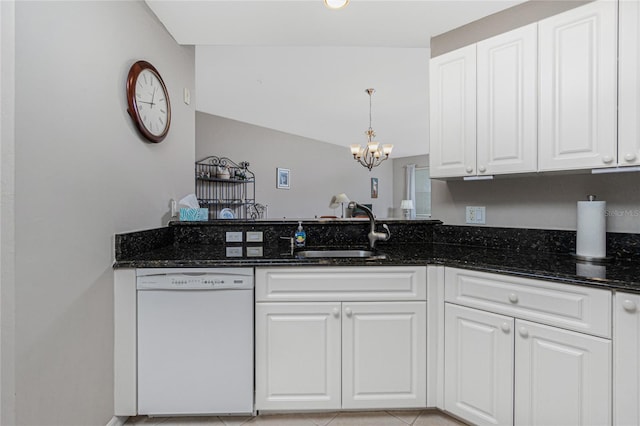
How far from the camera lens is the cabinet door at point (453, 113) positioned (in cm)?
179

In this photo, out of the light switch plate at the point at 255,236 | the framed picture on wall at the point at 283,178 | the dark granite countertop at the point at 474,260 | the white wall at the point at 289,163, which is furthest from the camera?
A: the framed picture on wall at the point at 283,178

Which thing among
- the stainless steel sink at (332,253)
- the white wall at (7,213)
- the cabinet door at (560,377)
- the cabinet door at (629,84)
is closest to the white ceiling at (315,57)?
the cabinet door at (629,84)

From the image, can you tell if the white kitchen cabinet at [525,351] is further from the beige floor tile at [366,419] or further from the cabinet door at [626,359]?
the beige floor tile at [366,419]

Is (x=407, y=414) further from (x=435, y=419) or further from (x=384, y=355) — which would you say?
(x=384, y=355)

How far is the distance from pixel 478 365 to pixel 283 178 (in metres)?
4.98

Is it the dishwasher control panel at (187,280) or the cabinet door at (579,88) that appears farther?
the dishwasher control panel at (187,280)

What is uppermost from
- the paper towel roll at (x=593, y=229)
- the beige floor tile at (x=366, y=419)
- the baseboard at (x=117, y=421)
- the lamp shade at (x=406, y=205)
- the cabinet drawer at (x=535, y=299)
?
the lamp shade at (x=406, y=205)

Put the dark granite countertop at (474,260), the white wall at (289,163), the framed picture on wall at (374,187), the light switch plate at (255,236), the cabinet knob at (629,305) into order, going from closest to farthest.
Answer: the cabinet knob at (629,305), the dark granite countertop at (474,260), the light switch plate at (255,236), the white wall at (289,163), the framed picture on wall at (374,187)

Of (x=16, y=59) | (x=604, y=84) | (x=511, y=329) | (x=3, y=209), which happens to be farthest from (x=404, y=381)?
(x=16, y=59)

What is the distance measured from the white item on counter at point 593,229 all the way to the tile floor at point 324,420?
1054mm

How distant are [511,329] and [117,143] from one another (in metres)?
1.99

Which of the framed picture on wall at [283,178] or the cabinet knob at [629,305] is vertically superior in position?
the framed picture on wall at [283,178]

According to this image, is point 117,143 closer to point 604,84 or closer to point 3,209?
point 3,209

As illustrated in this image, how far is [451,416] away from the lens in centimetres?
166
